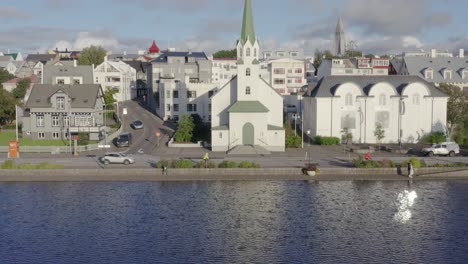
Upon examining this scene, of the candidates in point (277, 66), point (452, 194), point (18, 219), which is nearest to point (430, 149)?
point (452, 194)

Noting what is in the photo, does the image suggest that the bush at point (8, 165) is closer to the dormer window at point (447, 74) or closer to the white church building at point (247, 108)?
the white church building at point (247, 108)

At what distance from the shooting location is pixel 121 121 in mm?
78938

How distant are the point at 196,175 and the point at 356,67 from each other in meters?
68.0

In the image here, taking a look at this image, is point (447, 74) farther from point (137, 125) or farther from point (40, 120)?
point (40, 120)

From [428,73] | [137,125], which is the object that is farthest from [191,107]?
[428,73]

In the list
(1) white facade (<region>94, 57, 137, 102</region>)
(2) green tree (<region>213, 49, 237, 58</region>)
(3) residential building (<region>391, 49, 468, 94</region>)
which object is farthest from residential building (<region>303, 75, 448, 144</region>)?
(2) green tree (<region>213, 49, 237, 58</region>)

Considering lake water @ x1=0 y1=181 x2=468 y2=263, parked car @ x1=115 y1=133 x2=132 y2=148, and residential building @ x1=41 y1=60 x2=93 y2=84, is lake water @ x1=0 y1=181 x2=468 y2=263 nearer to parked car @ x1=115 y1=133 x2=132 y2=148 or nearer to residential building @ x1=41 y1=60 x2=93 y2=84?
parked car @ x1=115 y1=133 x2=132 y2=148

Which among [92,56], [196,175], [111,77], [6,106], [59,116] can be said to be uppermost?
[92,56]

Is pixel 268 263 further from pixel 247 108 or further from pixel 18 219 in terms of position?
pixel 247 108

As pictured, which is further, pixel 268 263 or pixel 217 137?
pixel 217 137

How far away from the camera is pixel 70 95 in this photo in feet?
225

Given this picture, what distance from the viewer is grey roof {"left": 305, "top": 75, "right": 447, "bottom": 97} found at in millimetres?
65375

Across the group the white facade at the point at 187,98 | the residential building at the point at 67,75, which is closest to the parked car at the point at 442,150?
the white facade at the point at 187,98

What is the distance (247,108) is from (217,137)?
4.33 meters
